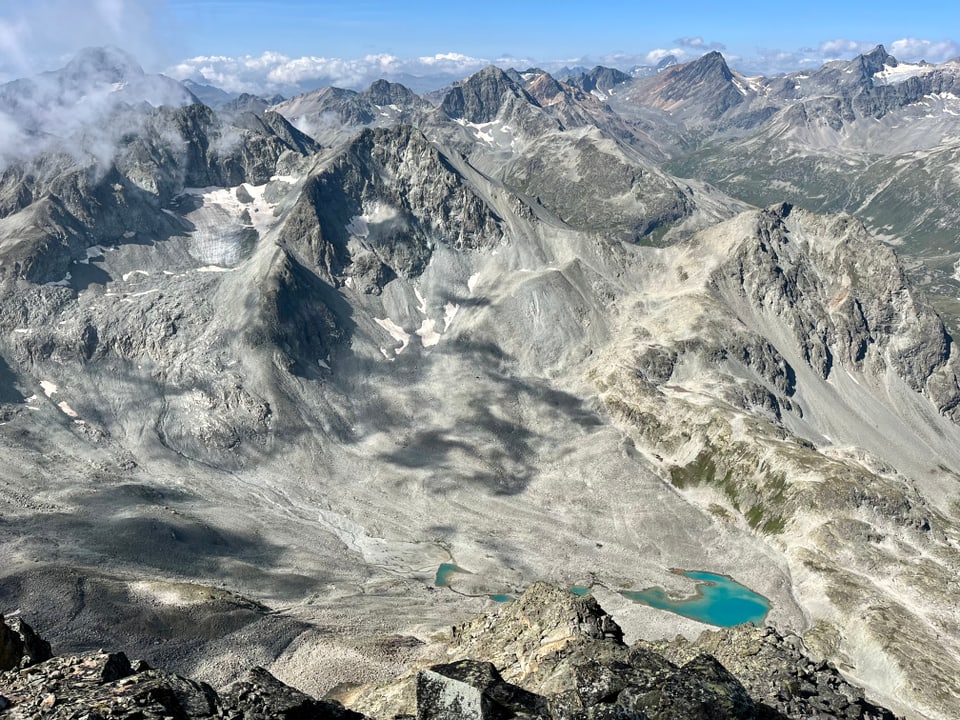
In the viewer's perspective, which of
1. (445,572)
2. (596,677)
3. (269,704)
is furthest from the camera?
(445,572)

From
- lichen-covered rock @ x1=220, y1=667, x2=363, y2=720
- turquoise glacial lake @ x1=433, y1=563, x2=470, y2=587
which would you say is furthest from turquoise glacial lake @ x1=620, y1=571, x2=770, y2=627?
lichen-covered rock @ x1=220, y1=667, x2=363, y2=720

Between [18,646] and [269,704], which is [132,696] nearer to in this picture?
[269,704]

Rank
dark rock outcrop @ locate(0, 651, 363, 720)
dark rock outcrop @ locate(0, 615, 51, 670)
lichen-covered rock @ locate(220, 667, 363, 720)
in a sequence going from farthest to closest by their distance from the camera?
dark rock outcrop @ locate(0, 615, 51, 670)
lichen-covered rock @ locate(220, 667, 363, 720)
dark rock outcrop @ locate(0, 651, 363, 720)

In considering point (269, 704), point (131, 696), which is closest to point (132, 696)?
point (131, 696)

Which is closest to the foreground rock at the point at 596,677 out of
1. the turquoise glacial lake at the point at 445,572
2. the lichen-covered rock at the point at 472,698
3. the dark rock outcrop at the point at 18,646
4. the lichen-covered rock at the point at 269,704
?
the lichen-covered rock at the point at 472,698

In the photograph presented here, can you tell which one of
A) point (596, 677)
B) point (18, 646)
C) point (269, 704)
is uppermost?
point (269, 704)

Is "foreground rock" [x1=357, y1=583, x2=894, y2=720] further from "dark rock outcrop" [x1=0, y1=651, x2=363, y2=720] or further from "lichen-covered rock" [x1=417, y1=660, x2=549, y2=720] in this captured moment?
"dark rock outcrop" [x1=0, y1=651, x2=363, y2=720]

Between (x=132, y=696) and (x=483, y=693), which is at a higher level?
(x=483, y=693)

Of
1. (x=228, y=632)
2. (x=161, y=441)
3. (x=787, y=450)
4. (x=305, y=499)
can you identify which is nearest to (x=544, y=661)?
(x=228, y=632)

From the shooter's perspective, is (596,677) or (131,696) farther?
(596,677)
